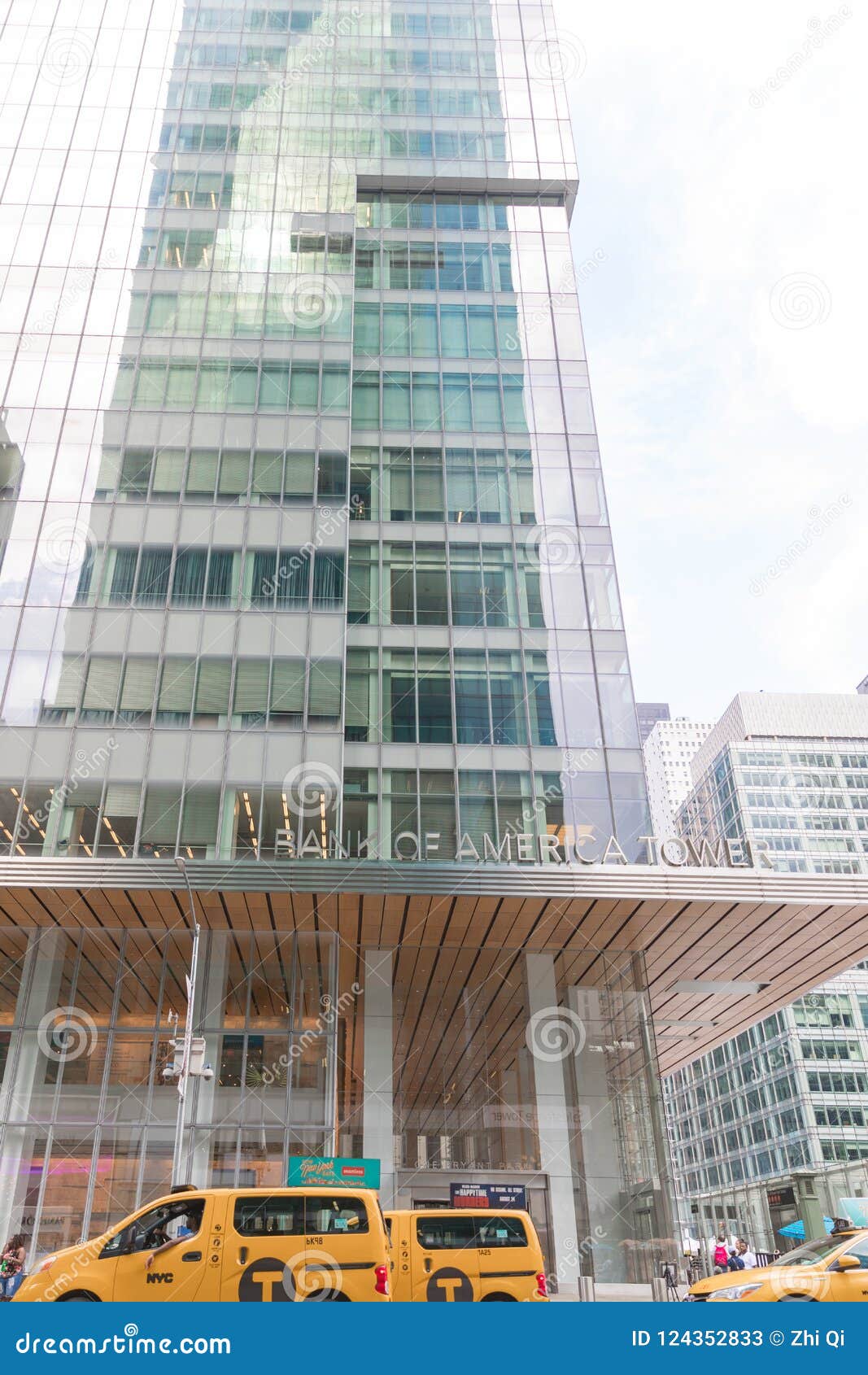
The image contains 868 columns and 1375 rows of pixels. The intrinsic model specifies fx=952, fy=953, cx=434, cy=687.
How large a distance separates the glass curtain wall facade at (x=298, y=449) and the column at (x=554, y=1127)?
427 centimetres

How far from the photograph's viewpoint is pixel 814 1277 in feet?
41.3

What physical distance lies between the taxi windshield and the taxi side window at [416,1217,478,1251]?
178 inches

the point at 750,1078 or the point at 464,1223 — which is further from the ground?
the point at 750,1078

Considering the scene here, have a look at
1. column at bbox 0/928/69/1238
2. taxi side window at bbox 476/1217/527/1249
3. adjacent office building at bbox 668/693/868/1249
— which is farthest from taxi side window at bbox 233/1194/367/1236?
adjacent office building at bbox 668/693/868/1249

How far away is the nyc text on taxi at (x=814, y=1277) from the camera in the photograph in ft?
40.1

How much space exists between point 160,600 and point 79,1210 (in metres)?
17.1

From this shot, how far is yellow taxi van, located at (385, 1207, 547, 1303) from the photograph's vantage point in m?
14.4

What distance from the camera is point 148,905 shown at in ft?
81.9

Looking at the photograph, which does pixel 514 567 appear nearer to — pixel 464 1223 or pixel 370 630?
pixel 370 630

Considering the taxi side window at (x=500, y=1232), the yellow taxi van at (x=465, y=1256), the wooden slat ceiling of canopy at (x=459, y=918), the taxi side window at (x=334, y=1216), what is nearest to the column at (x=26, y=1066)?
the wooden slat ceiling of canopy at (x=459, y=918)

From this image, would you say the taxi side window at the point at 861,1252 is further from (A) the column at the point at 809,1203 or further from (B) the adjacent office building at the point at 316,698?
(A) the column at the point at 809,1203

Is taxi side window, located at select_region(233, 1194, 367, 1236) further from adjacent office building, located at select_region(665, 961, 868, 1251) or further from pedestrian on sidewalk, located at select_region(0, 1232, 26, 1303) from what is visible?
adjacent office building, located at select_region(665, 961, 868, 1251)


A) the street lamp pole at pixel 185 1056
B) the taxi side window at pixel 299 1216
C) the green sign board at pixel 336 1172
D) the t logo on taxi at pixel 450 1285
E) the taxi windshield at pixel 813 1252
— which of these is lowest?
the t logo on taxi at pixel 450 1285
